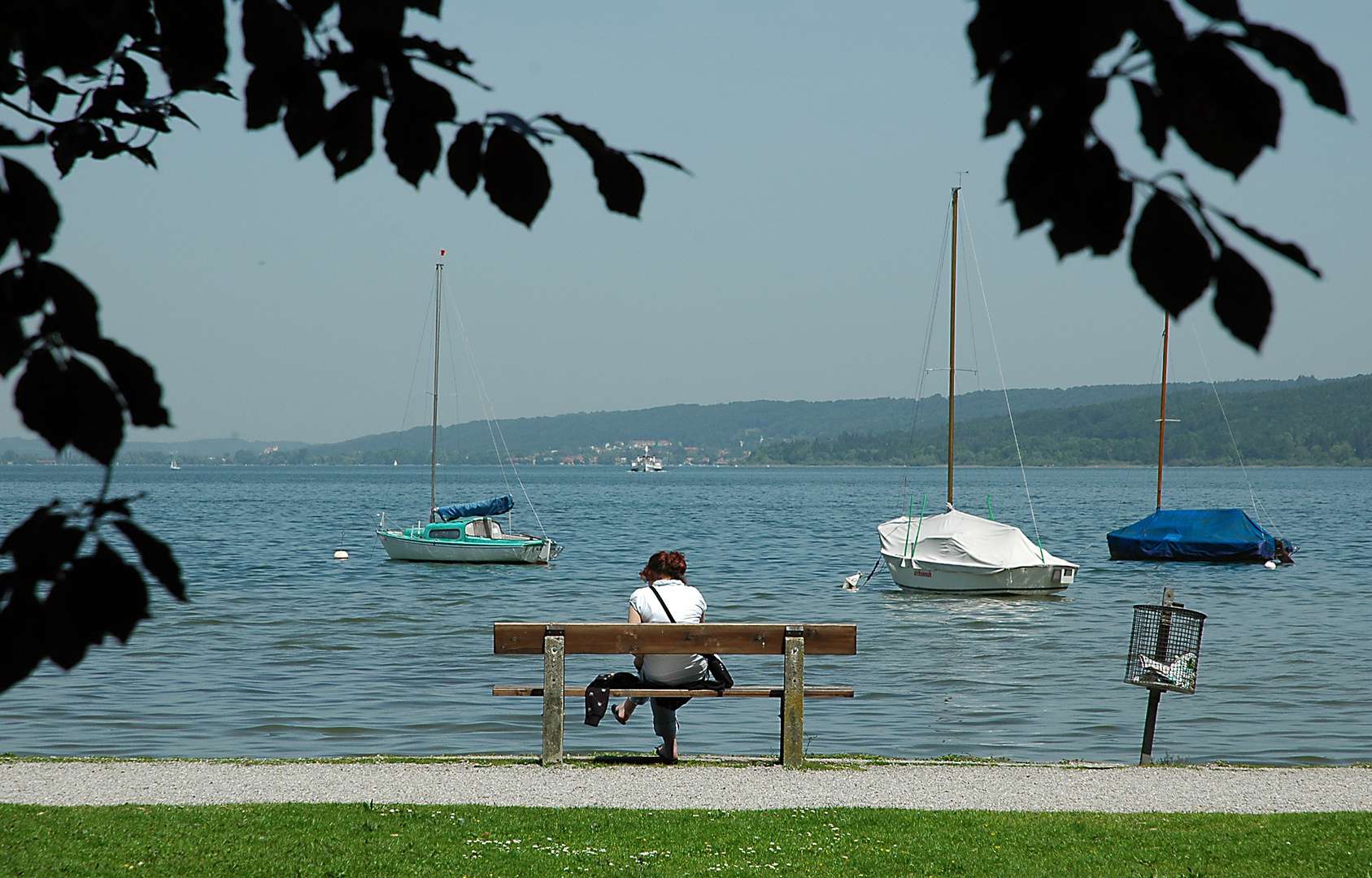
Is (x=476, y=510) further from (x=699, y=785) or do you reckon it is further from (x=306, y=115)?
(x=306, y=115)

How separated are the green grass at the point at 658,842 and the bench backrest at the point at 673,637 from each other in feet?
4.70

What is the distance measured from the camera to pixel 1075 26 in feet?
4.25

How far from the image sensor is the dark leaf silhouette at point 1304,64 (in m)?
1.28

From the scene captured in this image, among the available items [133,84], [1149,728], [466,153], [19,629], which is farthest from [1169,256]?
[1149,728]

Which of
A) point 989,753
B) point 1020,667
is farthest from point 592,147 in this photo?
point 1020,667

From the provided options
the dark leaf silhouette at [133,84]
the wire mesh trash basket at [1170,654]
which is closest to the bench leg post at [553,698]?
the wire mesh trash basket at [1170,654]

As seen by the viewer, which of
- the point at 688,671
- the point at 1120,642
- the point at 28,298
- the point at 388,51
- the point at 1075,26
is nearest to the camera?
the point at 1075,26

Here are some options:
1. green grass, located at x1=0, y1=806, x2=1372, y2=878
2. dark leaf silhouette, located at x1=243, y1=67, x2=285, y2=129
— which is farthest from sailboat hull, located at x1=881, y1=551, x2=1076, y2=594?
dark leaf silhouette, located at x1=243, y1=67, x2=285, y2=129

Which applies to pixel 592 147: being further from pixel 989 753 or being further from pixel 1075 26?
pixel 989 753

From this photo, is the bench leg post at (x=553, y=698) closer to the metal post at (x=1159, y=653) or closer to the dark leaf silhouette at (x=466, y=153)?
the metal post at (x=1159, y=653)

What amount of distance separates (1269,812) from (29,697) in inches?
542

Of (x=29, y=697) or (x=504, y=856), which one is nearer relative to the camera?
(x=504, y=856)

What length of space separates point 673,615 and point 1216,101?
815 cm

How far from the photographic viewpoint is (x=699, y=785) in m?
8.74
